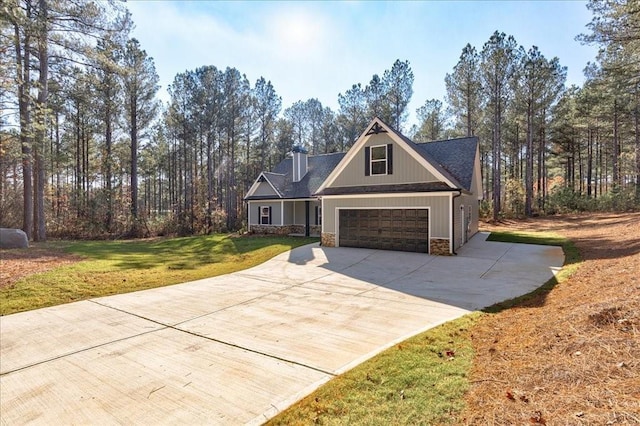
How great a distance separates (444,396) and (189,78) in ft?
98.6

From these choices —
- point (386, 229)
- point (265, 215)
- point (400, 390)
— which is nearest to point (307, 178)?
point (265, 215)

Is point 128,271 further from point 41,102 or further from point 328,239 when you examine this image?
point 41,102

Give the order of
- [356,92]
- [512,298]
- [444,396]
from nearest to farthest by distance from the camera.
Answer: [444,396] → [512,298] → [356,92]

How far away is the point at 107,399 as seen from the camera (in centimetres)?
378

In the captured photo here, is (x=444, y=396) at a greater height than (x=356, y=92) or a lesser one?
lesser

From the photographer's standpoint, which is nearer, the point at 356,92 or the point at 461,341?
the point at 461,341

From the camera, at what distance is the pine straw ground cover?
2566 millimetres

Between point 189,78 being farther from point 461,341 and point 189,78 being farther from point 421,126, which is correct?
point 461,341

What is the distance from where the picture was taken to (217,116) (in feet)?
90.9

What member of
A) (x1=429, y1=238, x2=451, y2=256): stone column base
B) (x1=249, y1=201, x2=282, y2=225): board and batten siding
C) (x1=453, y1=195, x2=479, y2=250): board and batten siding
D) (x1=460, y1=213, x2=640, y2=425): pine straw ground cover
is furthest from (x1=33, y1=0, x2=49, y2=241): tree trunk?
(x1=453, y1=195, x2=479, y2=250): board and batten siding

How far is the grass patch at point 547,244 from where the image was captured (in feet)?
22.8

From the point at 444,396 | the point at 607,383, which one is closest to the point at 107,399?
the point at 444,396

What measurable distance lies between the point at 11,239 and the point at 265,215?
13.3 m

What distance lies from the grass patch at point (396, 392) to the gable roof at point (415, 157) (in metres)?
9.73
